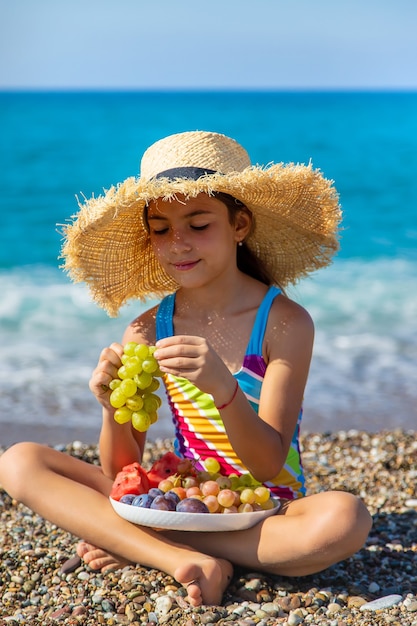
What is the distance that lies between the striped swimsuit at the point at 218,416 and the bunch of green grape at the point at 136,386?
0.59m

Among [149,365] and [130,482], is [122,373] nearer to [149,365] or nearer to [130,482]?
[149,365]

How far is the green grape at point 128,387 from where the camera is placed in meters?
3.72

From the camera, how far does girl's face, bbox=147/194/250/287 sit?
13.5ft

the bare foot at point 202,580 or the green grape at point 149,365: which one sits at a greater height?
the green grape at point 149,365

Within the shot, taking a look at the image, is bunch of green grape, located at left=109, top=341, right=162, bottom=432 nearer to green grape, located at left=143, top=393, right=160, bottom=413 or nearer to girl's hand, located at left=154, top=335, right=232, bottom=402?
green grape, located at left=143, top=393, right=160, bottom=413

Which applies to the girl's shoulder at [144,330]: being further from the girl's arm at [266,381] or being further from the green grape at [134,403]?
the green grape at [134,403]

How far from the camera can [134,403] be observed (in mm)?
3750

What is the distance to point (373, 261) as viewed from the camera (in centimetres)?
1525

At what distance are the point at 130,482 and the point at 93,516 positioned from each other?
256 mm

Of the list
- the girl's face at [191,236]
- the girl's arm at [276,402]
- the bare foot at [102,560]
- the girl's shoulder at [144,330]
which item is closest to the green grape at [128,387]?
the girl's arm at [276,402]

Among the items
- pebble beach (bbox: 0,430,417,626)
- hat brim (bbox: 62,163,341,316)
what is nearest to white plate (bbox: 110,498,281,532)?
pebble beach (bbox: 0,430,417,626)

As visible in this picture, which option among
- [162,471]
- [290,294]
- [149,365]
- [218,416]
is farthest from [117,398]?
[290,294]

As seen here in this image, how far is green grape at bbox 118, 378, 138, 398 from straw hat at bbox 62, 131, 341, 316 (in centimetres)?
82

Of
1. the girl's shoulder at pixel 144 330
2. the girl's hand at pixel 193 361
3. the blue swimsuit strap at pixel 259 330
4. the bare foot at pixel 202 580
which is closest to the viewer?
the girl's hand at pixel 193 361
